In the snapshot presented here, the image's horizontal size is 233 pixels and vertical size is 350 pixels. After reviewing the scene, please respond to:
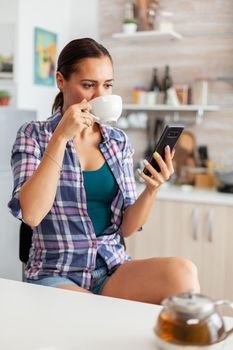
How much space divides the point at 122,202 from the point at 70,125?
45cm

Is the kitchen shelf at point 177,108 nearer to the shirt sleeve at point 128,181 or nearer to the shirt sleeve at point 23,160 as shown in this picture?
the shirt sleeve at point 128,181

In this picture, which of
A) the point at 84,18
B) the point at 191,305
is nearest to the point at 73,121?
the point at 191,305

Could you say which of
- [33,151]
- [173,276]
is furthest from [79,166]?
[173,276]

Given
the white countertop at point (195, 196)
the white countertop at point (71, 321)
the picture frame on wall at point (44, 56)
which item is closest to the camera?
the white countertop at point (71, 321)

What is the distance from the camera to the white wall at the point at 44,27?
3.49 m

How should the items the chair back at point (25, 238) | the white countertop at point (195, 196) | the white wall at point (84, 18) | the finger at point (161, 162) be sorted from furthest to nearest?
the white wall at point (84, 18), the white countertop at point (195, 196), the chair back at point (25, 238), the finger at point (161, 162)

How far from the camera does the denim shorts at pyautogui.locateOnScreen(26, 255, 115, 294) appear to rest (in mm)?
1636

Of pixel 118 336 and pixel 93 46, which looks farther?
pixel 93 46

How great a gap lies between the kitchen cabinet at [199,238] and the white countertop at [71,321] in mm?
1935

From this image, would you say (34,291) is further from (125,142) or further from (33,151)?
(125,142)

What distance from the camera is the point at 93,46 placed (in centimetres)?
172

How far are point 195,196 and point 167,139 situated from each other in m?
1.60

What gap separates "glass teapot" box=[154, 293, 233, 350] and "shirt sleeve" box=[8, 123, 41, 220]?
770 millimetres

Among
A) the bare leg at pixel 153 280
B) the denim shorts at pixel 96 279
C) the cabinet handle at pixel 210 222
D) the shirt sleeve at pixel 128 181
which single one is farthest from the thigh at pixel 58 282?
the cabinet handle at pixel 210 222
